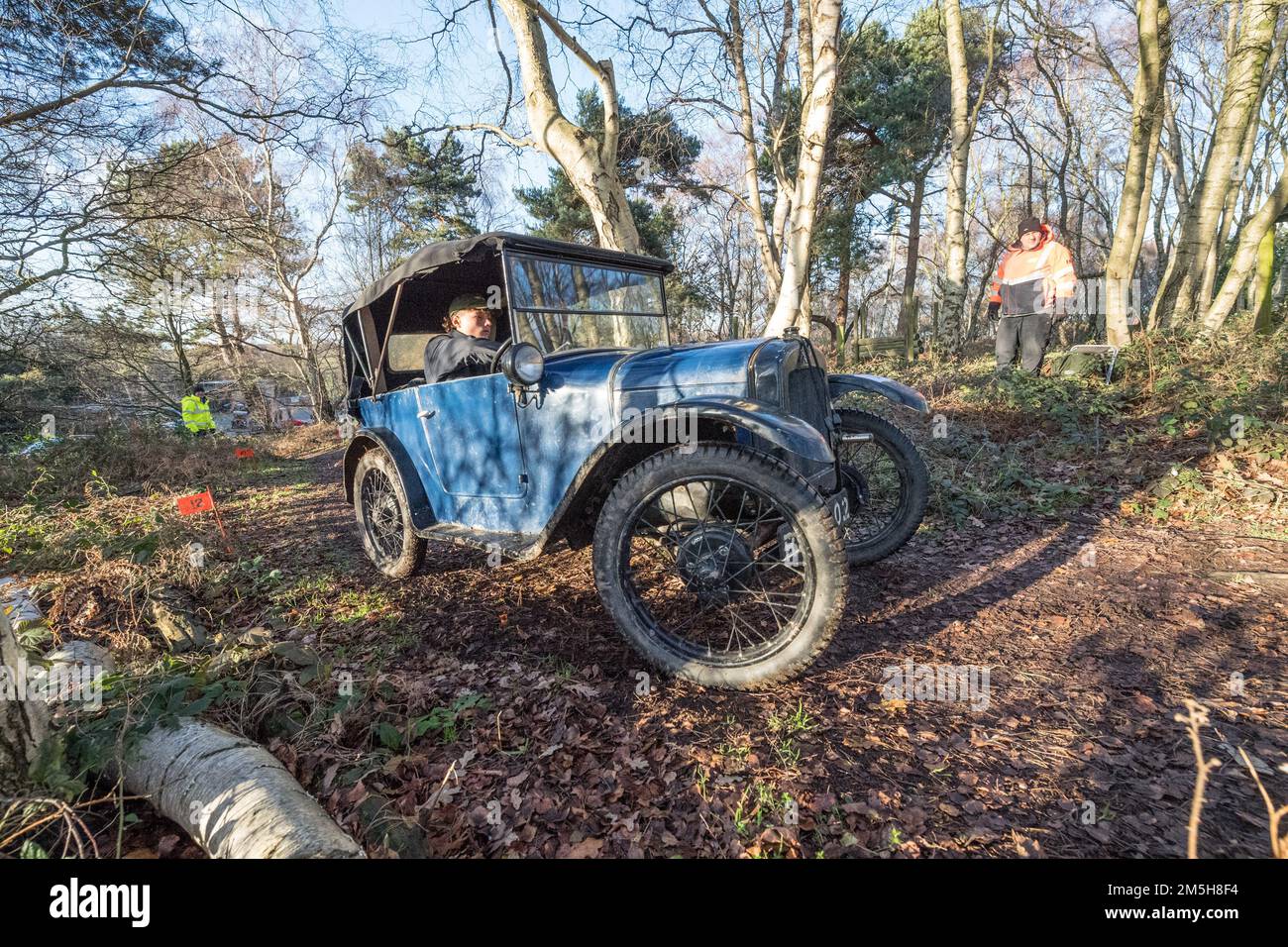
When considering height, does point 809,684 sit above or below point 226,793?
below

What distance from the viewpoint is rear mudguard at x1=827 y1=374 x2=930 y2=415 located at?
325 cm

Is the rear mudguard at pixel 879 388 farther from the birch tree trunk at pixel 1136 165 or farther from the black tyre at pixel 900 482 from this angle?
the birch tree trunk at pixel 1136 165

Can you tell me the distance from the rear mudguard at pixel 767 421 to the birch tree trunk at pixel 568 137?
4.75m

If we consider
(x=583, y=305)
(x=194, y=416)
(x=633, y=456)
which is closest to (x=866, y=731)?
(x=633, y=456)

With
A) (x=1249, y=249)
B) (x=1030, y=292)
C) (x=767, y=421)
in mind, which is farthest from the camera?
(x=1030, y=292)

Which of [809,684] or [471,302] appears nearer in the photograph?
[809,684]

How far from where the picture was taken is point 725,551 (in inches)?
91.4

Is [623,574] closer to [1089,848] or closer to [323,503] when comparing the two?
[1089,848]

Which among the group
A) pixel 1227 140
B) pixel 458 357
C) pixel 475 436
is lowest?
pixel 475 436

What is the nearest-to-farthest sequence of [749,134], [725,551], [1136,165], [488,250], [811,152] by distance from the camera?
[725,551]
[488,250]
[811,152]
[1136,165]
[749,134]

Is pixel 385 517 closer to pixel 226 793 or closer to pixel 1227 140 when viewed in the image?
pixel 226 793

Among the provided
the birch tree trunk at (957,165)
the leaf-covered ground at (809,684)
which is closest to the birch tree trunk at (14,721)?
the leaf-covered ground at (809,684)

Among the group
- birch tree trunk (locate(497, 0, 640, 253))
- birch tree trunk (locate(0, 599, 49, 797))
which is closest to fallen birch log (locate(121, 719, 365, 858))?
birch tree trunk (locate(0, 599, 49, 797))

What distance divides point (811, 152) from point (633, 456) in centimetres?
431
